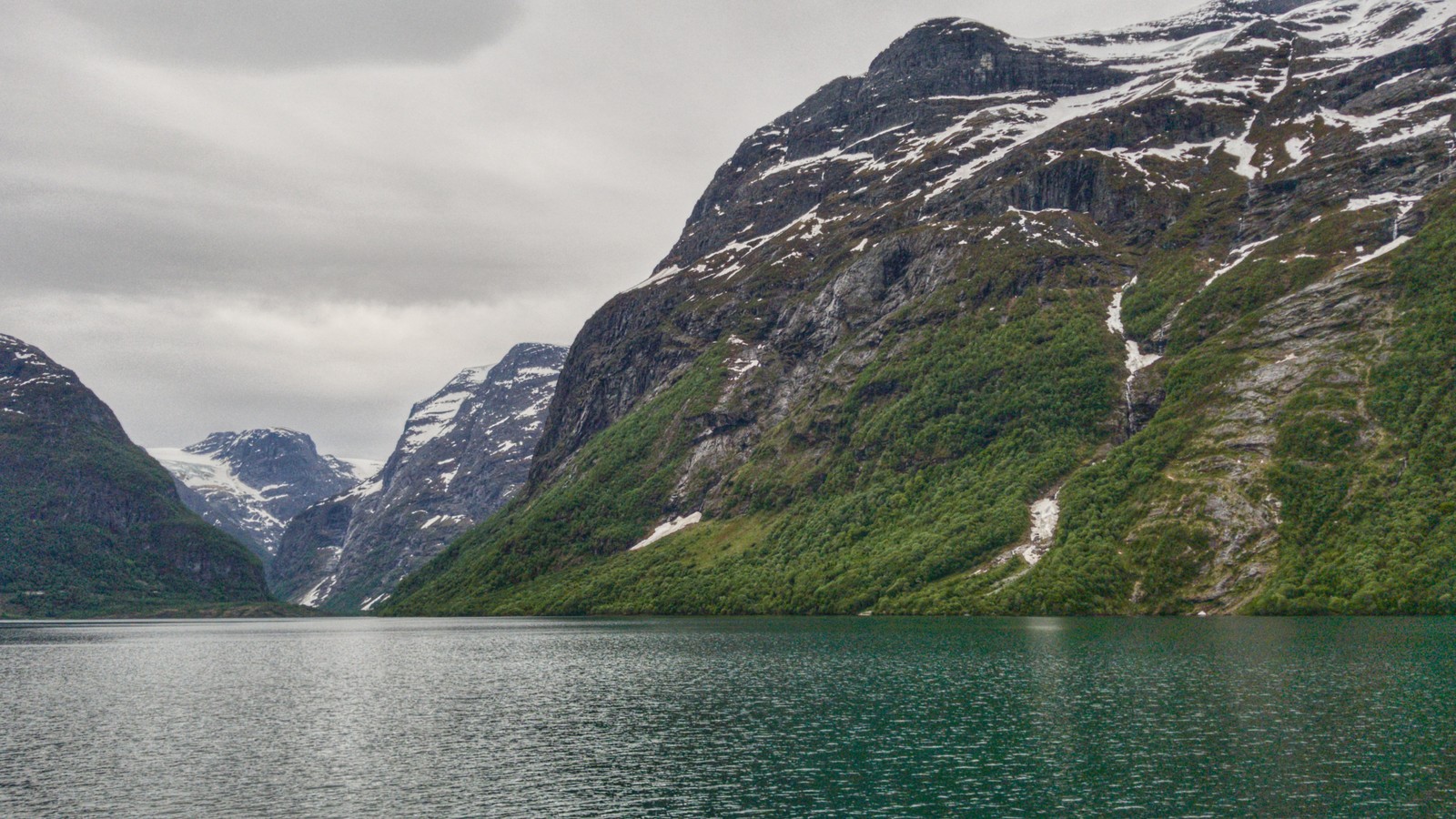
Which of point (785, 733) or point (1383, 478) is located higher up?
point (1383, 478)

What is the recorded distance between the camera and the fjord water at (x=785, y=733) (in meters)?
44.4

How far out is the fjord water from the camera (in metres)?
44.4

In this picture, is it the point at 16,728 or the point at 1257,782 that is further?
the point at 16,728

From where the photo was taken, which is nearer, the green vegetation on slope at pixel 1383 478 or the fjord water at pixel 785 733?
the fjord water at pixel 785 733

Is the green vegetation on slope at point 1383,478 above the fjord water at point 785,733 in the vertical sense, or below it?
above

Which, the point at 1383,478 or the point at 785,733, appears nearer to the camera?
the point at 785,733

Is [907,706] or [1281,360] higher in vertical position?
[1281,360]

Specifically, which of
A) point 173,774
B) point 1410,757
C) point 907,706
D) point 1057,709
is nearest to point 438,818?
point 173,774

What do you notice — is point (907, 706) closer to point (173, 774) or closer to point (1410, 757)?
point (1410, 757)

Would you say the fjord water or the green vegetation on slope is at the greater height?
the green vegetation on slope

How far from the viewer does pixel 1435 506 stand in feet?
491

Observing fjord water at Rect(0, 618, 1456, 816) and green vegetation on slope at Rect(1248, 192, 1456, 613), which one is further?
green vegetation on slope at Rect(1248, 192, 1456, 613)

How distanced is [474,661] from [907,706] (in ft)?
221

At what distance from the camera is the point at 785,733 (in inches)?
2366
